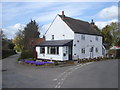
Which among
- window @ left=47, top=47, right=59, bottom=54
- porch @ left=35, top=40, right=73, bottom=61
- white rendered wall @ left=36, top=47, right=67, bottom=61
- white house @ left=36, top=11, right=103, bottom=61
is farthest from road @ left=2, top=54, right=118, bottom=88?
window @ left=47, top=47, right=59, bottom=54

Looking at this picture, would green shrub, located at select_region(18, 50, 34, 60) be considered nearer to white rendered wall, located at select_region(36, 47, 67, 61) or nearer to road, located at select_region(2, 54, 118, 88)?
white rendered wall, located at select_region(36, 47, 67, 61)

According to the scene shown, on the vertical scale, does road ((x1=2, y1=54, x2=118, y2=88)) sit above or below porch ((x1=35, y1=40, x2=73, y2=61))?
below

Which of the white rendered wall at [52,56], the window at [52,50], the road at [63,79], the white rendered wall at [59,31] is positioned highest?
the white rendered wall at [59,31]

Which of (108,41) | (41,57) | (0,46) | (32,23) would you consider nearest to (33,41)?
(0,46)

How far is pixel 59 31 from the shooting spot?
28.8 meters

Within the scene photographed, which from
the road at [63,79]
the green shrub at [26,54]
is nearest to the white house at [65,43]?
the green shrub at [26,54]

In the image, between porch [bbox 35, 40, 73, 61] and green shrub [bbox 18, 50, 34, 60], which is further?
green shrub [bbox 18, 50, 34, 60]

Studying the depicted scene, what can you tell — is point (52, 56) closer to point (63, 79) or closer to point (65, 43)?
point (65, 43)

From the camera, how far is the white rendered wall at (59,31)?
27234mm

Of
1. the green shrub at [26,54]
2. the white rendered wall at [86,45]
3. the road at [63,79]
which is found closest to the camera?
the road at [63,79]

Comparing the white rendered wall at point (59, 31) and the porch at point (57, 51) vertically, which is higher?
the white rendered wall at point (59, 31)

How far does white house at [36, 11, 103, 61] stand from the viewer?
2562cm

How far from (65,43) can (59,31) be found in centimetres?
452

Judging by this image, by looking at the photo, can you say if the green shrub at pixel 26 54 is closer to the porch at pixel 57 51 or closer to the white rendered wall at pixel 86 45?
the porch at pixel 57 51
